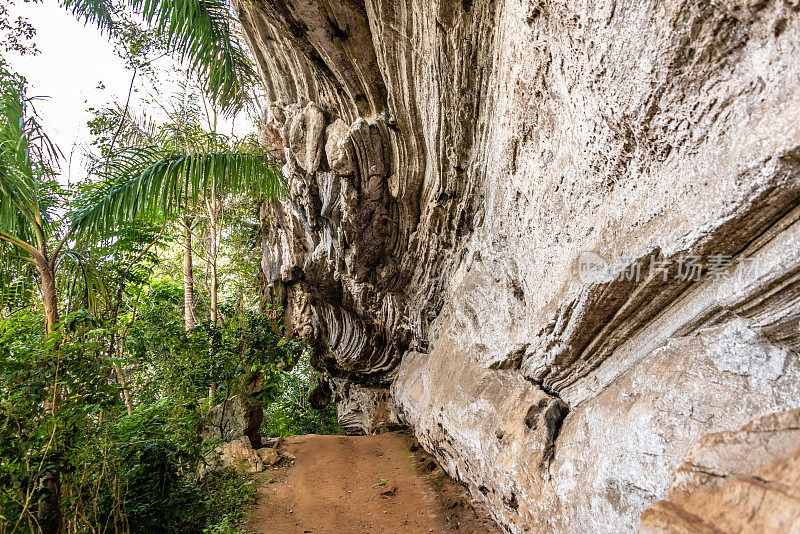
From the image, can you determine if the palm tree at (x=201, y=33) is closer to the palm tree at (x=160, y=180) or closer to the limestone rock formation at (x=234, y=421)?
the palm tree at (x=160, y=180)

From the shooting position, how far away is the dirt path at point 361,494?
13.3 ft

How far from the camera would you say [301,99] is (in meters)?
6.18

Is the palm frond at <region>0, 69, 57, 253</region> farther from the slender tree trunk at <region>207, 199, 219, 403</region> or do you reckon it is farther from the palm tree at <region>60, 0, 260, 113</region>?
the slender tree trunk at <region>207, 199, 219, 403</region>

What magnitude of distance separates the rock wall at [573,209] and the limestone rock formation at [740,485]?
0.47 meters

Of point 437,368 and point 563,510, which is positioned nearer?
point 563,510

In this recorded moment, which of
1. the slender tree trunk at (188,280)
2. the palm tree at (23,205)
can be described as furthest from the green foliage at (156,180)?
the slender tree trunk at (188,280)

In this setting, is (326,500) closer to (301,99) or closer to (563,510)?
(563,510)

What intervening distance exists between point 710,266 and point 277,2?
4.74 m

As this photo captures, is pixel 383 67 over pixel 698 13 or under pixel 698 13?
over

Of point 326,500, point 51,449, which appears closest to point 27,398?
point 51,449

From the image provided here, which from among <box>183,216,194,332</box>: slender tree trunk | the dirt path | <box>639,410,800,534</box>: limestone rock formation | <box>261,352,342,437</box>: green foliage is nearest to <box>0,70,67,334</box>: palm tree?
the dirt path

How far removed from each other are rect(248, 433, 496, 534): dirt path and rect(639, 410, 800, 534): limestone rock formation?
254cm

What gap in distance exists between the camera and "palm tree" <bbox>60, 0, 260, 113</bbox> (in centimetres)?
535

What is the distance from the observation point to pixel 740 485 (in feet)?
3.85
